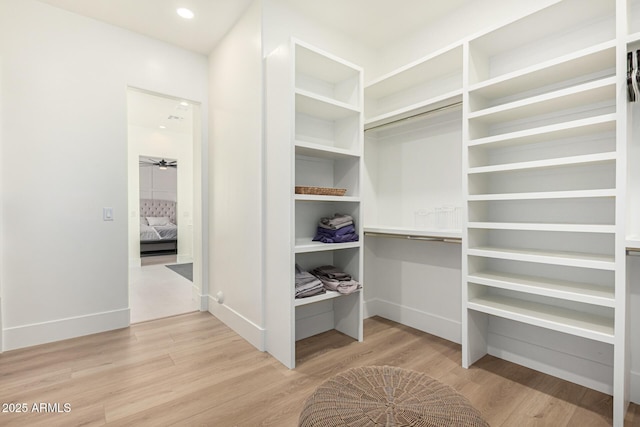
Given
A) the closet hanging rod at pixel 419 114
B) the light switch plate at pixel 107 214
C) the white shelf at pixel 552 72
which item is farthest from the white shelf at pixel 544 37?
the light switch plate at pixel 107 214

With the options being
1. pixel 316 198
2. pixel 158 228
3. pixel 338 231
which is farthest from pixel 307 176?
pixel 158 228

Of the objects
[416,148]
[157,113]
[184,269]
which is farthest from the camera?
[184,269]

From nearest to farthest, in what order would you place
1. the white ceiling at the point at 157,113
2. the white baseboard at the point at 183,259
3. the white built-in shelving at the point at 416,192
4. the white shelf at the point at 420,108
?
the white shelf at the point at 420,108 → the white built-in shelving at the point at 416,192 → the white ceiling at the point at 157,113 → the white baseboard at the point at 183,259

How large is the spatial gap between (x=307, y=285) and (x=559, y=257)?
157cm

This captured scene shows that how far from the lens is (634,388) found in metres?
1.68

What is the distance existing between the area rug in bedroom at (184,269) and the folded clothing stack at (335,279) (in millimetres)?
3124

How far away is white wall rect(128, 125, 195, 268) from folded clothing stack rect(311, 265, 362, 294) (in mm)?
3879

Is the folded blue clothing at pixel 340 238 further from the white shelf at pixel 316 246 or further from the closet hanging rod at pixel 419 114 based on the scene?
the closet hanging rod at pixel 419 114

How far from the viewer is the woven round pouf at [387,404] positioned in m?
0.97

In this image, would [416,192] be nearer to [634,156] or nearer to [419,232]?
[419,232]

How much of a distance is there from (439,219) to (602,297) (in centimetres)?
116

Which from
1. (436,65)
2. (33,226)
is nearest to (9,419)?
(33,226)

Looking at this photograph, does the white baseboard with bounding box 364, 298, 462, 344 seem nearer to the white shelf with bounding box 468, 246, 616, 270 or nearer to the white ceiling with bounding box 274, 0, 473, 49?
the white shelf with bounding box 468, 246, 616, 270

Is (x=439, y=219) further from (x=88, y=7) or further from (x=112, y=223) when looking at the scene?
(x=88, y=7)
